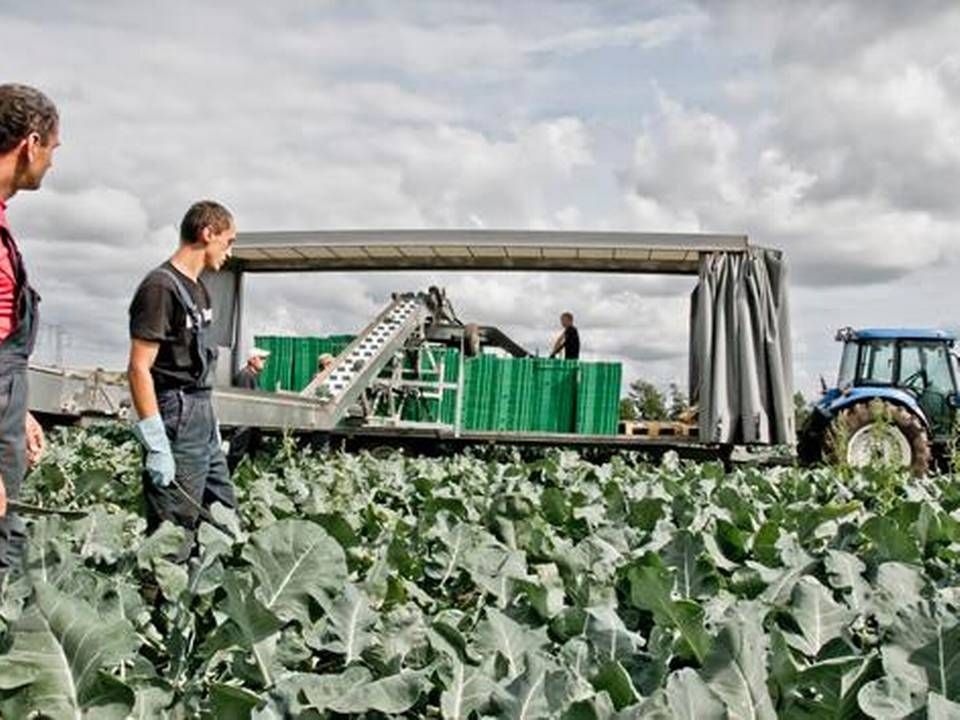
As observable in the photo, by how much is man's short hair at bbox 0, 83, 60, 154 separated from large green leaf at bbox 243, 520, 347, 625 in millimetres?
1652

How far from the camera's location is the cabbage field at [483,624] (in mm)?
1720

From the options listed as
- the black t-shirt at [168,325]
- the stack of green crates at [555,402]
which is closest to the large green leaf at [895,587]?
the black t-shirt at [168,325]

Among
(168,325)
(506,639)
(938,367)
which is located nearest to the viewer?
(506,639)

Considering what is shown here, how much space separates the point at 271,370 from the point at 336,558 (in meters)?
14.0

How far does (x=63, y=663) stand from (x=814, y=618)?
53.7 inches

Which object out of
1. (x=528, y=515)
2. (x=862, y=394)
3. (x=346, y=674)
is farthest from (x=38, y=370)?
(x=862, y=394)

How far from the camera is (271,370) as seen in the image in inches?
635

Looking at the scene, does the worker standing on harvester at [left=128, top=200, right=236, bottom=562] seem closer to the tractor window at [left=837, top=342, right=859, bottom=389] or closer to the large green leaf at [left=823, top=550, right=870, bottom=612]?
the large green leaf at [left=823, top=550, right=870, bottom=612]

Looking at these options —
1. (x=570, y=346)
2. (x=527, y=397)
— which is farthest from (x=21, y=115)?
(x=570, y=346)

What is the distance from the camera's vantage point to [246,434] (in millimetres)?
11867

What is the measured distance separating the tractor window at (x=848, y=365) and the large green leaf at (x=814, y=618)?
1562 cm

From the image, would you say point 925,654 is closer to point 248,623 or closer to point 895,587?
point 895,587

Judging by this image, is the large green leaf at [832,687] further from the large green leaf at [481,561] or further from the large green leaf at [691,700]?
the large green leaf at [481,561]

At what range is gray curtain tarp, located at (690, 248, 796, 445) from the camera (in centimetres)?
1421
